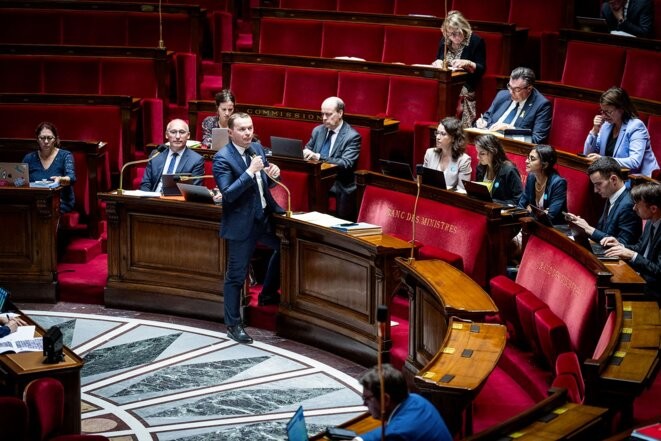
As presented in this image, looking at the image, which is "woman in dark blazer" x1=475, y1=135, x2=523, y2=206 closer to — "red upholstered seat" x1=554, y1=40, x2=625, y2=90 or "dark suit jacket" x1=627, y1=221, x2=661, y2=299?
"dark suit jacket" x1=627, y1=221, x2=661, y2=299

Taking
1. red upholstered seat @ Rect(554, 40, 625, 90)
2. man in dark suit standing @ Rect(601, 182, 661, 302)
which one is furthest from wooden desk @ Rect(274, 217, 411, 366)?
red upholstered seat @ Rect(554, 40, 625, 90)

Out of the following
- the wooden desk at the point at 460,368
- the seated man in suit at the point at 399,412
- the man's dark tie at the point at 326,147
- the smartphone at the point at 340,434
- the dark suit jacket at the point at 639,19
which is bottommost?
the smartphone at the point at 340,434

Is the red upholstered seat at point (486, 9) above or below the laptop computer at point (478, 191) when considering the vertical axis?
above

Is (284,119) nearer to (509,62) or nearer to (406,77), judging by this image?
(406,77)

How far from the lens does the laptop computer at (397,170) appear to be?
4617mm

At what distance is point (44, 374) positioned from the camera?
3.22 metres

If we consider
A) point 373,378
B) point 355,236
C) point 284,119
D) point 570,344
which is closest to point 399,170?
point 355,236

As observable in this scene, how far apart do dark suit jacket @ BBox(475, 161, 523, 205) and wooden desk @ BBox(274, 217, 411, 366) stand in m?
0.56

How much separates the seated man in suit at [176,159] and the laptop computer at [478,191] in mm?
1295

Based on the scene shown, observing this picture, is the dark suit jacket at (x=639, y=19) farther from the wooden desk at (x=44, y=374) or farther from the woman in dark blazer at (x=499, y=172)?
the wooden desk at (x=44, y=374)

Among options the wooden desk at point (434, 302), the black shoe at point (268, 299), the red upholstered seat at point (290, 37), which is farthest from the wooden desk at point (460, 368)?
the red upholstered seat at point (290, 37)

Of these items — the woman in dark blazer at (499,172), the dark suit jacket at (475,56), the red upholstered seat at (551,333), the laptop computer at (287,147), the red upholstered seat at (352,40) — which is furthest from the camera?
the red upholstered seat at (352,40)

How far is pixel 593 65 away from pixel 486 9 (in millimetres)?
1022

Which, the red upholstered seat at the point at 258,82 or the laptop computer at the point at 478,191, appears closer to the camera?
the laptop computer at the point at 478,191
